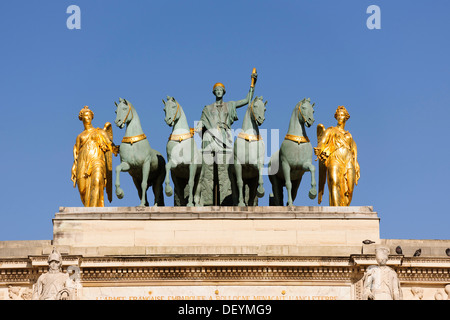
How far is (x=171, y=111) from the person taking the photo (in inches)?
1905

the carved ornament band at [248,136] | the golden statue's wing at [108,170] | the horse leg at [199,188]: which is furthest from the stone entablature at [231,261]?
the golden statue's wing at [108,170]

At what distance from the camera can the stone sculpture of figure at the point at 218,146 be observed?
48.5m

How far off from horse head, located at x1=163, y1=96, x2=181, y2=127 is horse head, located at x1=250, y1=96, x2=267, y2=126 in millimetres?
2467

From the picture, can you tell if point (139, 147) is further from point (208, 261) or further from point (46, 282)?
point (46, 282)

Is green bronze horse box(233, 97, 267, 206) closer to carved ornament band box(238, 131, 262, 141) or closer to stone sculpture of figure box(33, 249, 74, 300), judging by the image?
carved ornament band box(238, 131, 262, 141)

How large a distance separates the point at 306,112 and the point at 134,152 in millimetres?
5565

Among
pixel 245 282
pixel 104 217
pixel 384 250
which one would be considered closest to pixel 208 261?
pixel 245 282

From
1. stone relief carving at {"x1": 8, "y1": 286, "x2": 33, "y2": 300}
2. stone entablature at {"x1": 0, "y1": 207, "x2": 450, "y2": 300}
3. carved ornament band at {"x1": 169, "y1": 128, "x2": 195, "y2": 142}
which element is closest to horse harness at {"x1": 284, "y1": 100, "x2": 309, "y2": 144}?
stone entablature at {"x1": 0, "y1": 207, "x2": 450, "y2": 300}

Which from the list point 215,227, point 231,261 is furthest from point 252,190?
point 231,261

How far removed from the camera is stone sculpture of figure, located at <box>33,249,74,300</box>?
127 ft

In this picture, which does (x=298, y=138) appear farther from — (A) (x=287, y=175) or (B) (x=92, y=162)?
(B) (x=92, y=162)

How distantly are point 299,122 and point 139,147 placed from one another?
5.11 m

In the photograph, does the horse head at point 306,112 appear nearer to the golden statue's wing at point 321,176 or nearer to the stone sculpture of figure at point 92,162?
the golden statue's wing at point 321,176

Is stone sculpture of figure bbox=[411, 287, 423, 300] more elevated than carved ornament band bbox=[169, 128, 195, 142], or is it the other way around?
carved ornament band bbox=[169, 128, 195, 142]
